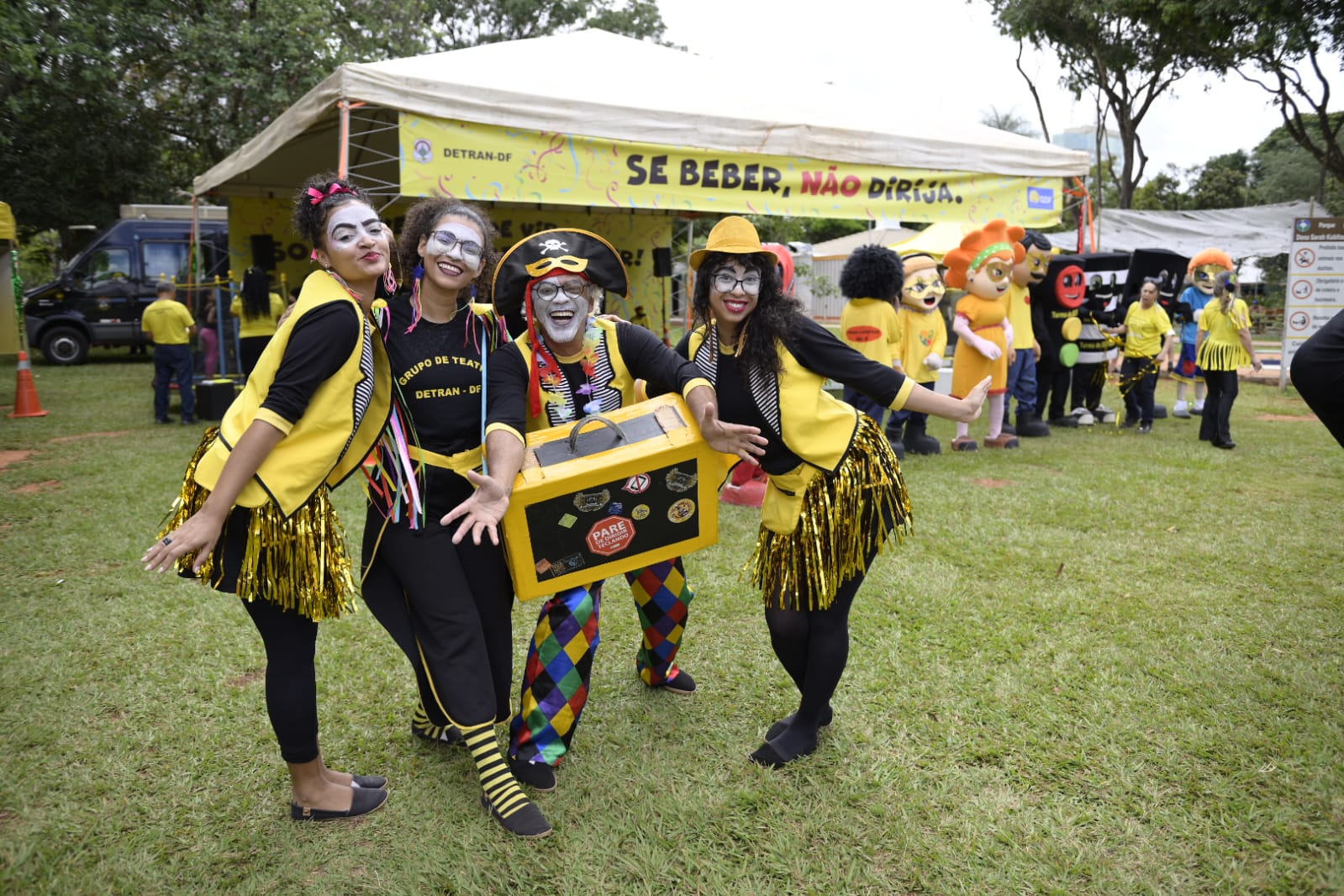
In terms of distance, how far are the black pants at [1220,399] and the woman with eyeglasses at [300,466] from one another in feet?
25.6

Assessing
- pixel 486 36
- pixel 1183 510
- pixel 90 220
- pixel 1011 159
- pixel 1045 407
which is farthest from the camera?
pixel 486 36

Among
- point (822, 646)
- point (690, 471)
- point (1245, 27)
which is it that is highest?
point (1245, 27)

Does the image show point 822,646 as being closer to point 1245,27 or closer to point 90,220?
point 1245,27

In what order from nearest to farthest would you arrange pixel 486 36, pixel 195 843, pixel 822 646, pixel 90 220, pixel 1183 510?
pixel 195 843
pixel 822 646
pixel 1183 510
pixel 90 220
pixel 486 36

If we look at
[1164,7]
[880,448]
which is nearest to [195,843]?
[880,448]

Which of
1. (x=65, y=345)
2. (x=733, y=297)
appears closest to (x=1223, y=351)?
(x=733, y=297)

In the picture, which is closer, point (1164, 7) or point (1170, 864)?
point (1170, 864)

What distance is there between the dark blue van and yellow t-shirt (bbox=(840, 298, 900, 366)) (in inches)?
496

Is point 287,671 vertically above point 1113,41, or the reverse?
point 1113,41

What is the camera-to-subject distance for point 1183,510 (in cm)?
560

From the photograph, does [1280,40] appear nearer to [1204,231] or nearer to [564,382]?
[1204,231]

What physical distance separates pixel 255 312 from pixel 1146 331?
359 inches

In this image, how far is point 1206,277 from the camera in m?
8.37

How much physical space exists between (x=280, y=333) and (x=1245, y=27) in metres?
19.2
